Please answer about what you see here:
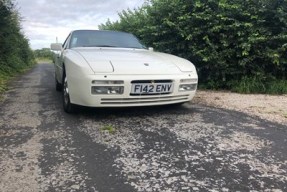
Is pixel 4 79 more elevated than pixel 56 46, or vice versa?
pixel 56 46

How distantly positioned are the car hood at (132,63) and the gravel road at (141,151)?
0.63m

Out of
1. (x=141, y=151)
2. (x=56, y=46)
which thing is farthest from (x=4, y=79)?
(x=141, y=151)

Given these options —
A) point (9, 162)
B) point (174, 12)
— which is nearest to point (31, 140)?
point (9, 162)

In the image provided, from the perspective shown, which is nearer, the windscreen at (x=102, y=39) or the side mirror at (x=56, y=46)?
the windscreen at (x=102, y=39)

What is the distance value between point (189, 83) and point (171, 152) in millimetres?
1602

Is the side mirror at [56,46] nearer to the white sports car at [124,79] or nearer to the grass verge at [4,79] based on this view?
the grass verge at [4,79]

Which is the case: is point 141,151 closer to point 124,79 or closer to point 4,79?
point 124,79

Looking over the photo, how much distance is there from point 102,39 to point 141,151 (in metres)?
2.93

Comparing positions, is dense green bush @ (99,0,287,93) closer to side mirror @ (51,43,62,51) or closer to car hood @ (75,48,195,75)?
car hood @ (75,48,195,75)

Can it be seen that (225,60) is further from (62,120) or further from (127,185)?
(127,185)

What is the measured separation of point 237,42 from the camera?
21.8 ft

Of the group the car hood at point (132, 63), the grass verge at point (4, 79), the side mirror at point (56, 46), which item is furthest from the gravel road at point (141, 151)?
the grass verge at point (4, 79)

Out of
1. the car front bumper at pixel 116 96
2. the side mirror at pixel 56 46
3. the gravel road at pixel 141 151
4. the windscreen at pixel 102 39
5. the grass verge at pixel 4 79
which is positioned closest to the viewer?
the gravel road at pixel 141 151

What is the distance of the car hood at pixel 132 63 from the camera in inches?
157
